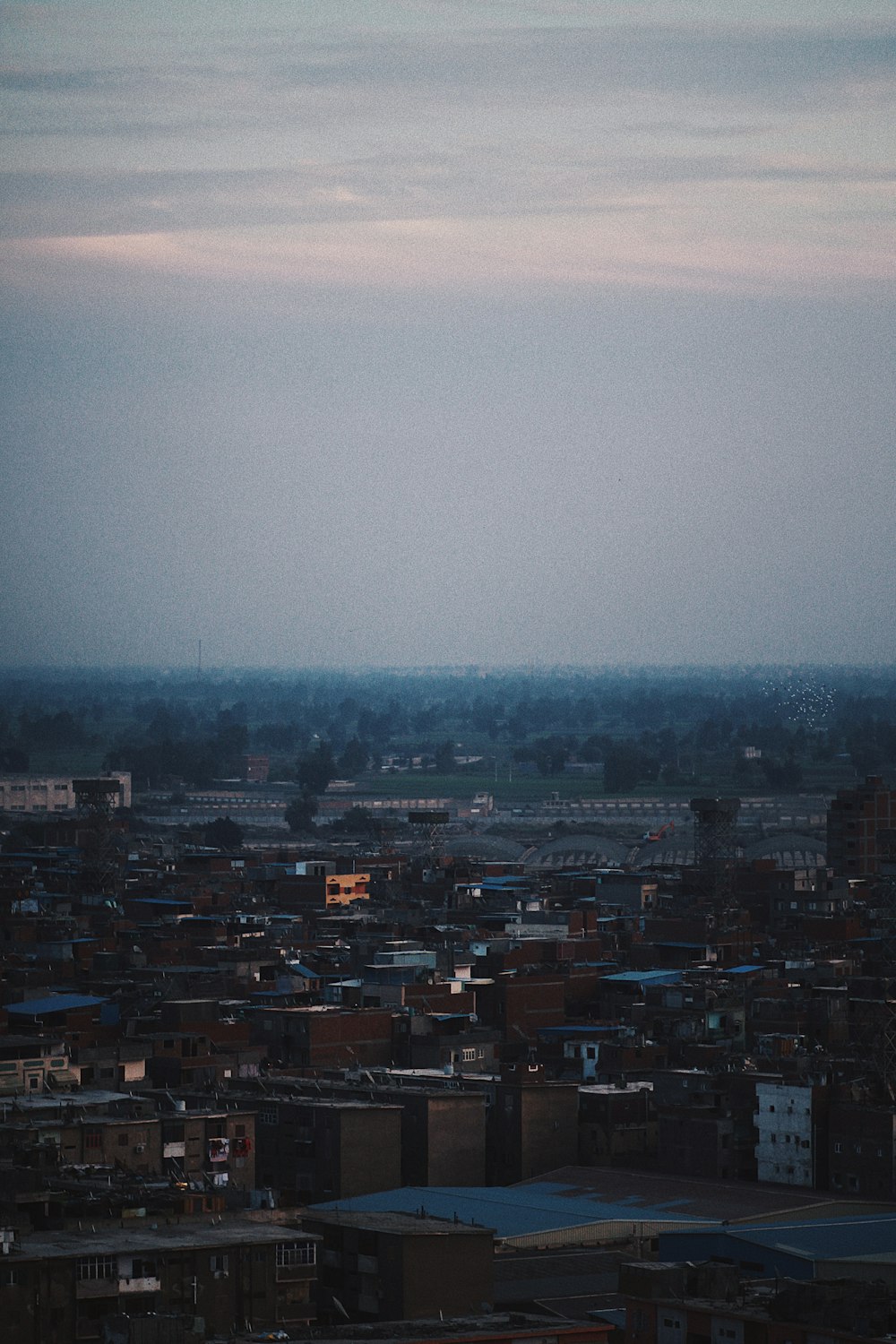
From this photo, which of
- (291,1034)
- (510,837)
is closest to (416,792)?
(510,837)

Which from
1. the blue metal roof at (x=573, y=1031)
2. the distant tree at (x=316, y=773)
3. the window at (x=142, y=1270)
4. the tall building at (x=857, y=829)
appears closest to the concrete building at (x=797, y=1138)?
the blue metal roof at (x=573, y=1031)

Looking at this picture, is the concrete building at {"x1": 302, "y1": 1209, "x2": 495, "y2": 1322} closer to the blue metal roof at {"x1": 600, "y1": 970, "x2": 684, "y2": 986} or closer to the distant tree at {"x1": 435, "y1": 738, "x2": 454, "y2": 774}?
the blue metal roof at {"x1": 600, "y1": 970, "x2": 684, "y2": 986}

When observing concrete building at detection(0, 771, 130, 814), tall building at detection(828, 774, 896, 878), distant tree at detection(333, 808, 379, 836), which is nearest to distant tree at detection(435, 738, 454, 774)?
concrete building at detection(0, 771, 130, 814)

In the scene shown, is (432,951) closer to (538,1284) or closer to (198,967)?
(198,967)

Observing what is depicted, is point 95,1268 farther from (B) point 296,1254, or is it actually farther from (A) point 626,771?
(A) point 626,771

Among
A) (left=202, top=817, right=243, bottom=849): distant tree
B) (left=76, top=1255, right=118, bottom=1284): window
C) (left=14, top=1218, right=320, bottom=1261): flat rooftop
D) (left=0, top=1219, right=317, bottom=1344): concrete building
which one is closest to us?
(left=0, top=1219, right=317, bottom=1344): concrete building

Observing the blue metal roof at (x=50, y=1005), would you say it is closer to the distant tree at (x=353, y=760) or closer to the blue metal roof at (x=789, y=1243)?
the blue metal roof at (x=789, y=1243)

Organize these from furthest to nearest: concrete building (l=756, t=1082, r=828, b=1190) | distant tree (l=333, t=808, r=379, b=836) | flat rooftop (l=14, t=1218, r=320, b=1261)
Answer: distant tree (l=333, t=808, r=379, b=836) < concrete building (l=756, t=1082, r=828, b=1190) < flat rooftop (l=14, t=1218, r=320, b=1261)
